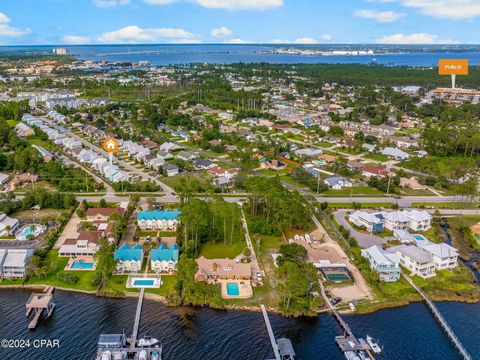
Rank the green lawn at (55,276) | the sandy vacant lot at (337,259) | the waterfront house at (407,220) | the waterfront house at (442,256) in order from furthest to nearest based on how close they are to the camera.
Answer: the waterfront house at (407,220)
the waterfront house at (442,256)
the green lawn at (55,276)
the sandy vacant lot at (337,259)

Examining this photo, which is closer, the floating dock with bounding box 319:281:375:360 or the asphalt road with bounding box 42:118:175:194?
the floating dock with bounding box 319:281:375:360

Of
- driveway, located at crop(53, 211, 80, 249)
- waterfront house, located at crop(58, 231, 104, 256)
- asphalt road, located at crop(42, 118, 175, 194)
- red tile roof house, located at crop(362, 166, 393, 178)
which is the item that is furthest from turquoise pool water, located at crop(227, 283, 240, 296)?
red tile roof house, located at crop(362, 166, 393, 178)

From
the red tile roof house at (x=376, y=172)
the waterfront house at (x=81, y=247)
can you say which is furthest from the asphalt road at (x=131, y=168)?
the red tile roof house at (x=376, y=172)

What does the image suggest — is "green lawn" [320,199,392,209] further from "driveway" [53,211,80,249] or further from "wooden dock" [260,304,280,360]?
"driveway" [53,211,80,249]

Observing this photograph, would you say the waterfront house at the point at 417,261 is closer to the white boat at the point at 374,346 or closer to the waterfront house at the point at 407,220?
the waterfront house at the point at 407,220

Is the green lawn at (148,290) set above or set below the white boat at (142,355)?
above
